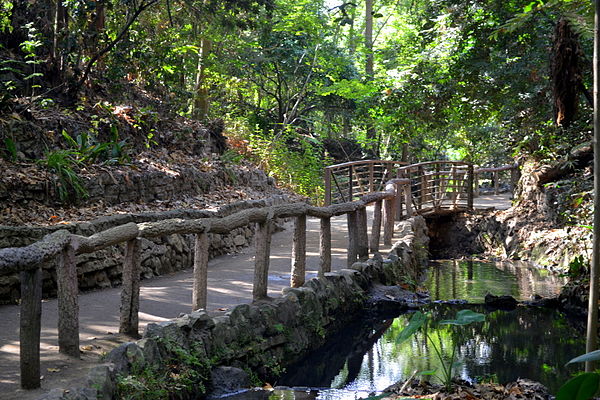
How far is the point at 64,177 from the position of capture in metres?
8.75

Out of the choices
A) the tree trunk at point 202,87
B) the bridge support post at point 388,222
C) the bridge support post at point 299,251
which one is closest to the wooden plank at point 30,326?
the bridge support post at point 299,251

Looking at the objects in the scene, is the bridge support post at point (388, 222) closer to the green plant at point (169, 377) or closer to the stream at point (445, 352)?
the stream at point (445, 352)

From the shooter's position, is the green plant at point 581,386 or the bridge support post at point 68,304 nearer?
the green plant at point 581,386

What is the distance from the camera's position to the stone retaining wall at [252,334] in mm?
4762

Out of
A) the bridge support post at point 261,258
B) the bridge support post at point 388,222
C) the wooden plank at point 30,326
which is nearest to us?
the wooden plank at point 30,326

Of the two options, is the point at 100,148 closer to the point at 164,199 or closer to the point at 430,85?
the point at 164,199

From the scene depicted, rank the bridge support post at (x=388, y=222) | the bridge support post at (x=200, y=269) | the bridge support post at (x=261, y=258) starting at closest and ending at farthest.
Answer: the bridge support post at (x=200, y=269) < the bridge support post at (x=261, y=258) < the bridge support post at (x=388, y=222)

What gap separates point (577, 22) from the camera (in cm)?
530

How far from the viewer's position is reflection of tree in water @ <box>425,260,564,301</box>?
11297mm

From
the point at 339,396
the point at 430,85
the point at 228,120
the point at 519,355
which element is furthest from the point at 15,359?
the point at 228,120

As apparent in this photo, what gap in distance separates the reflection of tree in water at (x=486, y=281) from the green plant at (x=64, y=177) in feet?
19.1

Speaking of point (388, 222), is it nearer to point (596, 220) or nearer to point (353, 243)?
point (353, 243)

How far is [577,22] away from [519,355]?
4255 mm

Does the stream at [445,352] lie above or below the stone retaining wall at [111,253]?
below
